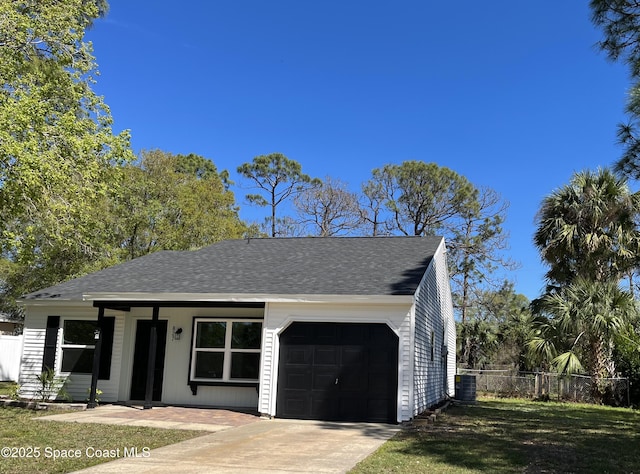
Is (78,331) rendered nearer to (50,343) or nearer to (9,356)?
(50,343)

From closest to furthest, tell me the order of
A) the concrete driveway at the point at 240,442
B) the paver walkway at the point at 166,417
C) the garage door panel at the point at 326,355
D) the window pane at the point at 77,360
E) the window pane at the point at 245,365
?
1. the concrete driveway at the point at 240,442
2. the paver walkway at the point at 166,417
3. the garage door panel at the point at 326,355
4. the window pane at the point at 245,365
5. the window pane at the point at 77,360

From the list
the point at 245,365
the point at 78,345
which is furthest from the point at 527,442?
the point at 78,345

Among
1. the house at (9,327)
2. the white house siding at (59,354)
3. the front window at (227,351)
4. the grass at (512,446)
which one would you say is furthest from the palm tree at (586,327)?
the house at (9,327)

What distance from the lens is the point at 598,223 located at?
64.6 ft

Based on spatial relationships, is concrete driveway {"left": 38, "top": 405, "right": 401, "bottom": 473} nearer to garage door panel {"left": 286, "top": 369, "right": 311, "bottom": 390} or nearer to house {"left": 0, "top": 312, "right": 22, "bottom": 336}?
garage door panel {"left": 286, "top": 369, "right": 311, "bottom": 390}

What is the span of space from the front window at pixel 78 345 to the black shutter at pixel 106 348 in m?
0.34

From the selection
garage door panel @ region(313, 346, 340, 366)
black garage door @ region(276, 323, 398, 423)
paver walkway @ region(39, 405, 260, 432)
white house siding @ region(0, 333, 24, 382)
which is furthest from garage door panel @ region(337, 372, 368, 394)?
white house siding @ region(0, 333, 24, 382)

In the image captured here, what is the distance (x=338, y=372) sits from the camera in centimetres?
1212

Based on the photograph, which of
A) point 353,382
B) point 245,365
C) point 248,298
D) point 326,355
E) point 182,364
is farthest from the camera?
point 182,364

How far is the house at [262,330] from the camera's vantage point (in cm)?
1201

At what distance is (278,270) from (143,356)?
4.34 meters

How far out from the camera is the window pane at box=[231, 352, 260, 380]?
1392 cm

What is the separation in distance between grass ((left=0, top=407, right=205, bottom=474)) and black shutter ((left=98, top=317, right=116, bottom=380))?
10.9ft

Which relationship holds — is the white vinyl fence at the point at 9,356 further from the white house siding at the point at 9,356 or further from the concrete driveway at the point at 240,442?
the concrete driveway at the point at 240,442
